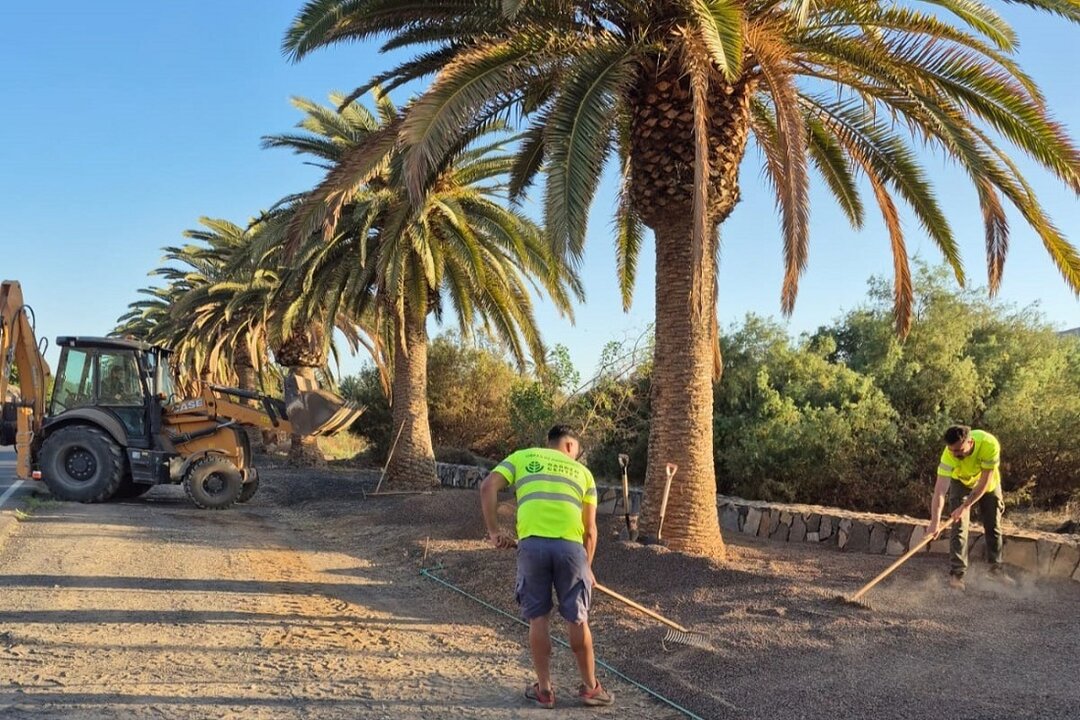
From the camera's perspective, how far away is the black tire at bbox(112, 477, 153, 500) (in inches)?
595

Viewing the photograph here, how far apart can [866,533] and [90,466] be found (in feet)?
41.4

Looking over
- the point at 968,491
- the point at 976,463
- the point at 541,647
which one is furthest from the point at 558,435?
the point at 968,491

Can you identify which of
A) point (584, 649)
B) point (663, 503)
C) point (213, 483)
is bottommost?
point (584, 649)

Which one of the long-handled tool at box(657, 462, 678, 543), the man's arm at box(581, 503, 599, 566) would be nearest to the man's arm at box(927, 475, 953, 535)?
the long-handled tool at box(657, 462, 678, 543)

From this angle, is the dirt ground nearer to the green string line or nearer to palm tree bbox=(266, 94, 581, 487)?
the green string line

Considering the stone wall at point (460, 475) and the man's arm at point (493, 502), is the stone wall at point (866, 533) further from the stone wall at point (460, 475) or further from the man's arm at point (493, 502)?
the man's arm at point (493, 502)

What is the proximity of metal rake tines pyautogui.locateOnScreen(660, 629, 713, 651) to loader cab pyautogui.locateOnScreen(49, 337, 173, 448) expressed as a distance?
11447mm

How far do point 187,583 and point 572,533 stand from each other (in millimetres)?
4904

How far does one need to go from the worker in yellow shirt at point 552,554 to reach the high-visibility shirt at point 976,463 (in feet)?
15.4

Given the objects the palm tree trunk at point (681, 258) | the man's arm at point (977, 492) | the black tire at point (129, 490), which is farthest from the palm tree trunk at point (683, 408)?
the black tire at point (129, 490)

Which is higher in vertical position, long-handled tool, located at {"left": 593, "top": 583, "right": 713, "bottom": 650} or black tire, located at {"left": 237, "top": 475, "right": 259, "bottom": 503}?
black tire, located at {"left": 237, "top": 475, "right": 259, "bottom": 503}

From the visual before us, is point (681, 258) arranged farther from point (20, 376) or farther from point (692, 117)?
point (20, 376)

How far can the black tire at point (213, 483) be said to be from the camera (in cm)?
1465

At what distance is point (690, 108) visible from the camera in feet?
28.6
